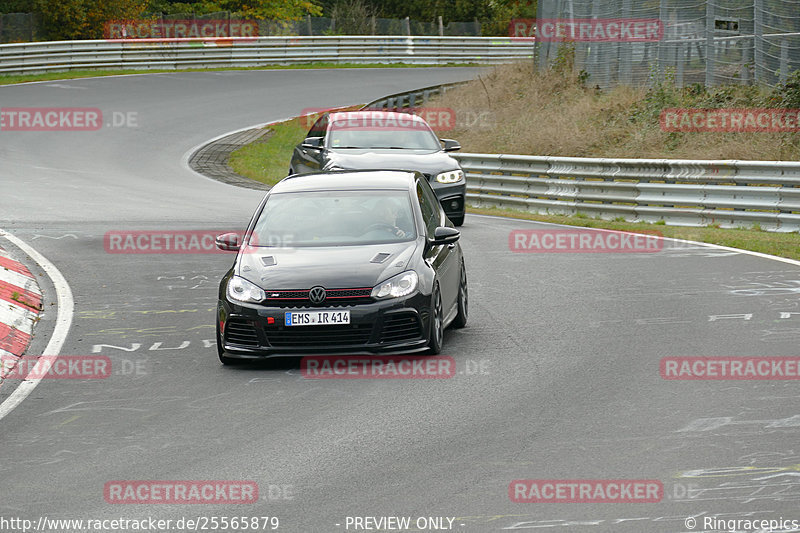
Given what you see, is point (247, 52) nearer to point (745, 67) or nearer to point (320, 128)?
point (745, 67)

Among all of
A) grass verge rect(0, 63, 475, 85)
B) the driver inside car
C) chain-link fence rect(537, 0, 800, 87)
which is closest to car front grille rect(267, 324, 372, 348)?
the driver inside car

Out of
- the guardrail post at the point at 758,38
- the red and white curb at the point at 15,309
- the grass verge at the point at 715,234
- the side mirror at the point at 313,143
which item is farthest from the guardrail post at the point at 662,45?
the red and white curb at the point at 15,309

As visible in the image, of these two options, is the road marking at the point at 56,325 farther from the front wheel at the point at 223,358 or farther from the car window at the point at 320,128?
the car window at the point at 320,128

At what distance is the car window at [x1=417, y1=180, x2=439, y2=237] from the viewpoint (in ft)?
36.6

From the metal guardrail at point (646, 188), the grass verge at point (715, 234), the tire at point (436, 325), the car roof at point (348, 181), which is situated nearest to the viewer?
the tire at point (436, 325)

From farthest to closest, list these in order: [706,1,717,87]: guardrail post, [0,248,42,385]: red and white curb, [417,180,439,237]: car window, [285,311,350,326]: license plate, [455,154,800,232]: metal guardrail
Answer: [706,1,717,87]: guardrail post, [455,154,800,232]: metal guardrail, [417,180,439,237]: car window, [0,248,42,385]: red and white curb, [285,311,350,326]: license plate

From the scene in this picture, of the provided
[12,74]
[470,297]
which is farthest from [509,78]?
[470,297]

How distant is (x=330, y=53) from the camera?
50.1 metres

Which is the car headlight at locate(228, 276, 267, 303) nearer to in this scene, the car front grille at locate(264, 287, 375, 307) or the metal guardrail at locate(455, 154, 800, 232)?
the car front grille at locate(264, 287, 375, 307)

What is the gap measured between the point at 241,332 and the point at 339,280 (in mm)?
906

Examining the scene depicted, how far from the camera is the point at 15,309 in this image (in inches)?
483

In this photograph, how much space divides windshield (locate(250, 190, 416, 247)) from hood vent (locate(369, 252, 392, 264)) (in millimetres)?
328

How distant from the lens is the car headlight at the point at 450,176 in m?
18.7

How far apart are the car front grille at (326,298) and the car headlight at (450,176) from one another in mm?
9030
